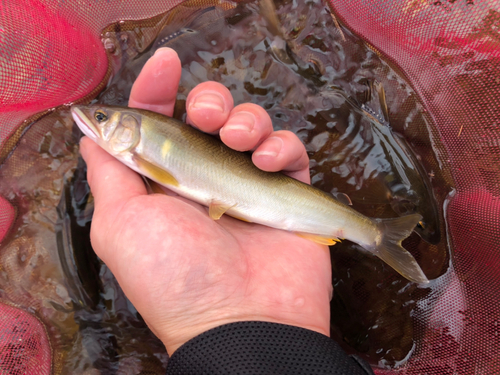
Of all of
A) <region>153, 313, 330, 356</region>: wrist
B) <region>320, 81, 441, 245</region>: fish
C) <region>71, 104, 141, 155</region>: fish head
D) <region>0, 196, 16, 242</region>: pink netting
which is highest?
<region>320, 81, 441, 245</region>: fish

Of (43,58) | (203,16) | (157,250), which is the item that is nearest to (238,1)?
(203,16)

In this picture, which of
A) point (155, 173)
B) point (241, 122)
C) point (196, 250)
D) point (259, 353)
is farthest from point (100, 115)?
point (259, 353)

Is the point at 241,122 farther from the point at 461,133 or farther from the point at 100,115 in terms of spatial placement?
the point at 461,133

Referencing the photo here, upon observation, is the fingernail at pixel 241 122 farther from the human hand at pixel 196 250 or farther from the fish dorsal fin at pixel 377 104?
the fish dorsal fin at pixel 377 104

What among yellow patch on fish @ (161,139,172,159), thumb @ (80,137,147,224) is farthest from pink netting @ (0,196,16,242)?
yellow patch on fish @ (161,139,172,159)

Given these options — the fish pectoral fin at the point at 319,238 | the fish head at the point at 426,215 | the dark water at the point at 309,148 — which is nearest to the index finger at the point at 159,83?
the dark water at the point at 309,148

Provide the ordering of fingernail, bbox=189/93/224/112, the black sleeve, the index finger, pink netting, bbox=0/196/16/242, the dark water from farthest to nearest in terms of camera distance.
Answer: the dark water < pink netting, bbox=0/196/16/242 < the index finger < fingernail, bbox=189/93/224/112 < the black sleeve

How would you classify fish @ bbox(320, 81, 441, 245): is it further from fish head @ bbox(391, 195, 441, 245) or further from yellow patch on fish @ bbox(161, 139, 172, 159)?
yellow patch on fish @ bbox(161, 139, 172, 159)
